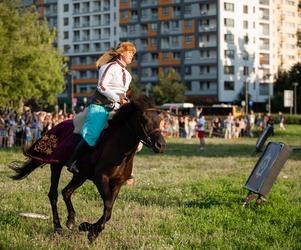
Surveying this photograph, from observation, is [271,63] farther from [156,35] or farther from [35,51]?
[35,51]

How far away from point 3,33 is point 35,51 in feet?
10.4

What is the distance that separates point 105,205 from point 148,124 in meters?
1.14

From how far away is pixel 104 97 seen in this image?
7.54 meters

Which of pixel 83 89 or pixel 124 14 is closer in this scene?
pixel 124 14

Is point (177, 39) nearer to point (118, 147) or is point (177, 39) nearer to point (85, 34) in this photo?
point (85, 34)

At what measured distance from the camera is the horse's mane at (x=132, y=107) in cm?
704

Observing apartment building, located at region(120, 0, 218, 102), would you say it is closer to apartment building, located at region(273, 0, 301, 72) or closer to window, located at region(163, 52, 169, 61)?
window, located at region(163, 52, 169, 61)

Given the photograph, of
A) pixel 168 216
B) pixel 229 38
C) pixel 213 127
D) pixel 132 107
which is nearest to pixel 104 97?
pixel 132 107

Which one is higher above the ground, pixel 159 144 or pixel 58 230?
pixel 159 144

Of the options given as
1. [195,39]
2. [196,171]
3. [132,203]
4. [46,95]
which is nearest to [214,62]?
[195,39]

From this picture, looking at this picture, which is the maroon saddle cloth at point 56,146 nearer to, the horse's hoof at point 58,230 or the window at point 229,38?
the horse's hoof at point 58,230

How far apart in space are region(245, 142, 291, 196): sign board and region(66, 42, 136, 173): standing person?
3295 mm

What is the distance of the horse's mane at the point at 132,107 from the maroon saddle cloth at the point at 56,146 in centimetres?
88

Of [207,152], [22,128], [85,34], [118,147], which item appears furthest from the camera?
[85,34]
